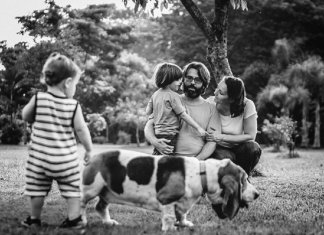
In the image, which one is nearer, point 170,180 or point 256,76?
point 170,180

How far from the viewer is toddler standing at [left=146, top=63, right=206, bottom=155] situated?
5332 mm

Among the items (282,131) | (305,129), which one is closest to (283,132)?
(282,131)

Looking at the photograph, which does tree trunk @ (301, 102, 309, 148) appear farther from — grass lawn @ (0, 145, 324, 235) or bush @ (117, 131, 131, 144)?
grass lawn @ (0, 145, 324, 235)

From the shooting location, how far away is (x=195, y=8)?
30.5ft

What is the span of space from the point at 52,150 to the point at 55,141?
0.28 feet

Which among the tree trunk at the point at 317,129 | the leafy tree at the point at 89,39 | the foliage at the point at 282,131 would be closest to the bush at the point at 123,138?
the leafy tree at the point at 89,39

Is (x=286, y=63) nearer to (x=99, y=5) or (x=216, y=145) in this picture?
(x=99, y=5)

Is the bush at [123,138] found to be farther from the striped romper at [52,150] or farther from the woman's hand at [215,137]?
the striped romper at [52,150]

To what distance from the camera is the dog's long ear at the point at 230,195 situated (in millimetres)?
4023

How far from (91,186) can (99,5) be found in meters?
33.1

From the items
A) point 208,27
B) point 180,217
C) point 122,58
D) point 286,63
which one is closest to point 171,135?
point 180,217

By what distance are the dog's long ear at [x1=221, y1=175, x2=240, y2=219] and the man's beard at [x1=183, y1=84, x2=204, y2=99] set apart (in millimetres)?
1819

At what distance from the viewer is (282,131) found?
848 inches

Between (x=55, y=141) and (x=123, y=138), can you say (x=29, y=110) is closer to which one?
(x=55, y=141)
